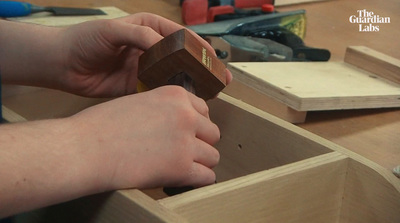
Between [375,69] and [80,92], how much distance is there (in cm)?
57

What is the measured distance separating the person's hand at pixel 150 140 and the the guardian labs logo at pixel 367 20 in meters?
0.93

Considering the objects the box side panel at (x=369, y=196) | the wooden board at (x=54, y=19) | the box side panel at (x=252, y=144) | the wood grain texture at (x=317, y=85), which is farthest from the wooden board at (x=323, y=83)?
the wooden board at (x=54, y=19)

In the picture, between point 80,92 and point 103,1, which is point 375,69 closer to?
point 80,92

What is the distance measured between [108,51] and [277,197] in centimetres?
32

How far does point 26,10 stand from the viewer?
1.18 metres

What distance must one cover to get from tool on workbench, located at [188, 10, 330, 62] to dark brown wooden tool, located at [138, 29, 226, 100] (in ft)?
1.40

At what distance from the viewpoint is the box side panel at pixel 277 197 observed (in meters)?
0.52

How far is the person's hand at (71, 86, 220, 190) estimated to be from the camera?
0.52m

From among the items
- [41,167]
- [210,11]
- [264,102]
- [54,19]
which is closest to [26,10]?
[54,19]

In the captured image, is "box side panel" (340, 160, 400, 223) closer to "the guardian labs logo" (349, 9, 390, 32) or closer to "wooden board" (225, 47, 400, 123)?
"wooden board" (225, 47, 400, 123)

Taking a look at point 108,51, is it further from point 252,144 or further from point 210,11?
point 210,11

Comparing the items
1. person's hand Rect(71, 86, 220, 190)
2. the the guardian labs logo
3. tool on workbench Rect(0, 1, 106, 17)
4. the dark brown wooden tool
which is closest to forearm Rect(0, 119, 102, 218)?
person's hand Rect(71, 86, 220, 190)

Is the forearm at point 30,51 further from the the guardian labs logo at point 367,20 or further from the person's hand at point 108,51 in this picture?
the the guardian labs logo at point 367,20

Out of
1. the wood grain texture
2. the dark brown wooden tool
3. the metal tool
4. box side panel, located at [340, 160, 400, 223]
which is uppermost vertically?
the dark brown wooden tool
